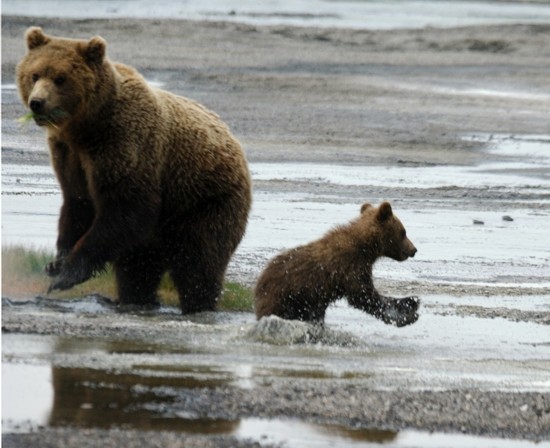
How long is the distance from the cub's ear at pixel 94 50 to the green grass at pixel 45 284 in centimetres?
156

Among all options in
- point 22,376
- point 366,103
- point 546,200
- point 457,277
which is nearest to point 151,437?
point 22,376

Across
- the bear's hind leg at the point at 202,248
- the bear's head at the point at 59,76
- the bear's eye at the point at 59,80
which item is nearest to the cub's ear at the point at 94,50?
the bear's head at the point at 59,76

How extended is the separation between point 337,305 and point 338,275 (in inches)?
62.8

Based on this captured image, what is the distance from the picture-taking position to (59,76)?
1027 centimetres

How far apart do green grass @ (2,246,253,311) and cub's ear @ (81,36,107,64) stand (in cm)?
156

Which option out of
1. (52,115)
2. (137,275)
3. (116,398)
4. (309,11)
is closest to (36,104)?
(52,115)

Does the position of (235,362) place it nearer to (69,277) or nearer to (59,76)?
(69,277)

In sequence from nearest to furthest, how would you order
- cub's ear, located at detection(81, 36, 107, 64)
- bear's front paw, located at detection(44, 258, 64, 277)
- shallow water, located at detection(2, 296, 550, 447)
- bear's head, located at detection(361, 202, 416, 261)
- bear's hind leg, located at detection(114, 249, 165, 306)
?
shallow water, located at detection(2, 296, 550, 447)
cub's ear, located at detection(81, 36, 107, 64)
bear's front paw, located at detection(44, 258, 64, 277)
bear's head, located at detection(361, 202, 416, 261)
bear's hind leg, located at detection(114, 249, 165, 306)

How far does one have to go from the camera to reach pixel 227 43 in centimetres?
3306

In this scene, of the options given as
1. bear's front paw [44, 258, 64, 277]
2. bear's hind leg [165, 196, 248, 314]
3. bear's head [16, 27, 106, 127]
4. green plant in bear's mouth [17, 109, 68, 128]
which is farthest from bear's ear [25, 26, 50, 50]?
bear's hind leg [165, 196, 248, 314]

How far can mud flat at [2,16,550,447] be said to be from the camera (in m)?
7.46

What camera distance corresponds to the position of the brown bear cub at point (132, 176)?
10391 mm

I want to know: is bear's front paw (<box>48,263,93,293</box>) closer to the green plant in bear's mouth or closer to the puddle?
the green plant in bear's mouth

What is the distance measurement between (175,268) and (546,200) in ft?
27.0
